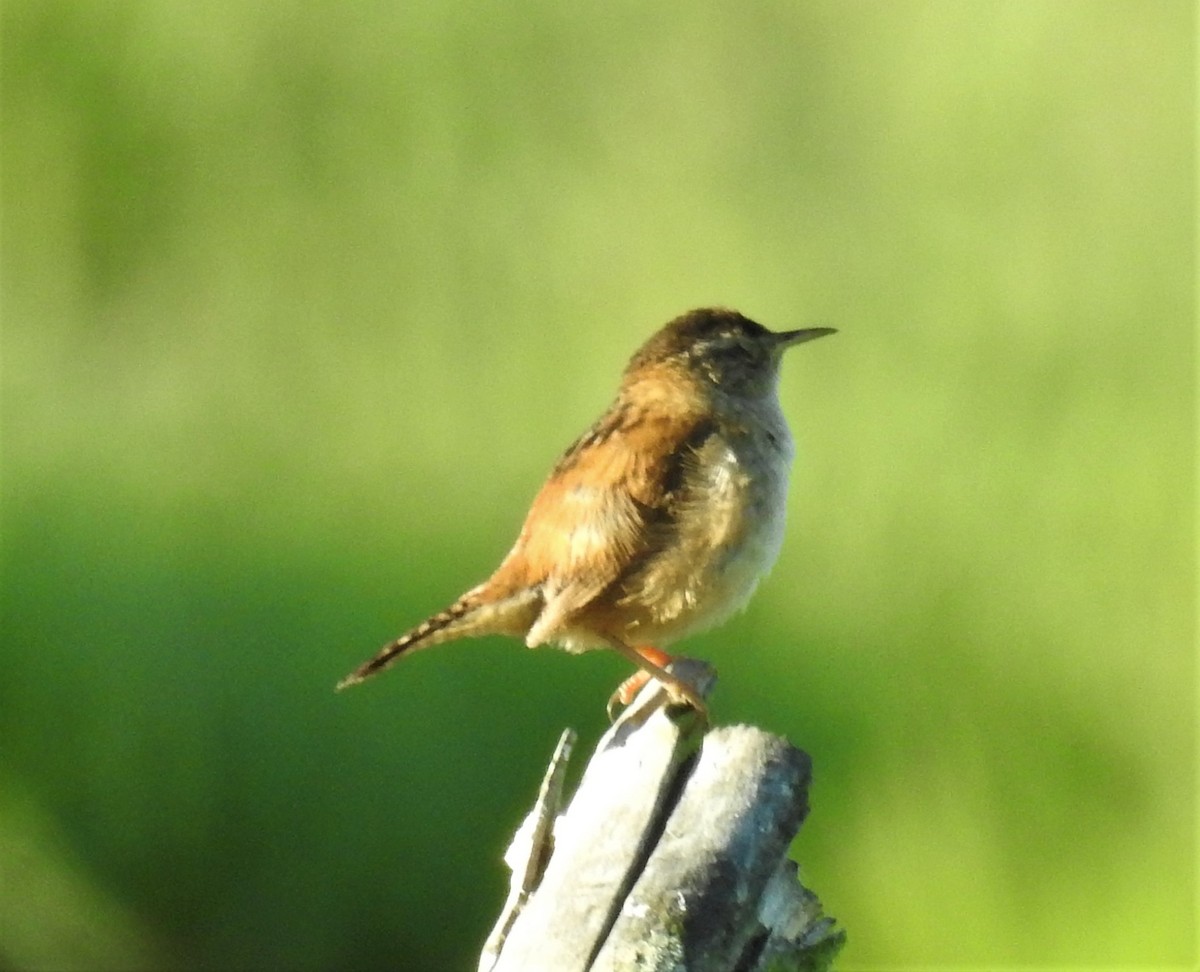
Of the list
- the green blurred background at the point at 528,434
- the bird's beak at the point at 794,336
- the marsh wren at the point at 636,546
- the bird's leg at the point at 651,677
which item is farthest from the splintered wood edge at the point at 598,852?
the green blurred background at the point at 528,434

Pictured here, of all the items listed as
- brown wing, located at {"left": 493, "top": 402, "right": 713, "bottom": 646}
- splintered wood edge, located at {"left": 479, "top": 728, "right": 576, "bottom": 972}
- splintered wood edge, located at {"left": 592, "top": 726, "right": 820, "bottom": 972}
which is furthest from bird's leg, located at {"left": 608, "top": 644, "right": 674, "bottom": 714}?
splintered wood edge, located at {"left": 592, "top": 726, "right": 820, "bottom": 972}

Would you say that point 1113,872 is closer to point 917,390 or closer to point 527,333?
point 917,390

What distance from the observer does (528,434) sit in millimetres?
6648

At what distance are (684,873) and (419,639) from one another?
1322mm

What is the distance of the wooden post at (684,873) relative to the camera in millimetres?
1950

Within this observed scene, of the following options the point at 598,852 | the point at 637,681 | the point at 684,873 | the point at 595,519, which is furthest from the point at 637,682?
the point at 684,873

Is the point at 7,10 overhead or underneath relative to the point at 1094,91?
underneath

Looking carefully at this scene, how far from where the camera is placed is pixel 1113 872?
18.2ft

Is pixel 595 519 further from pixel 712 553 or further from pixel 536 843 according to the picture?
pixel 536 843

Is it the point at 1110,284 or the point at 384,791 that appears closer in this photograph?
the point at 384,791

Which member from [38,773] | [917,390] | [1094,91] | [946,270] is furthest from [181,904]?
[1094,91]

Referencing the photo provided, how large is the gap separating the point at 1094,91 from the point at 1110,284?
3.11ft

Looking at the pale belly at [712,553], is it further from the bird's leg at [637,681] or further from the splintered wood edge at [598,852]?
the splintered wood edge at [598,852]

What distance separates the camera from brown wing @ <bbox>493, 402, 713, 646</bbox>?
321 centimetres
